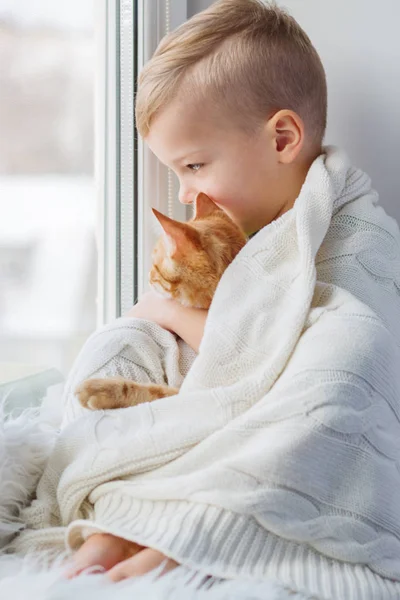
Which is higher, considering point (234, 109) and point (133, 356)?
point (234, 109)

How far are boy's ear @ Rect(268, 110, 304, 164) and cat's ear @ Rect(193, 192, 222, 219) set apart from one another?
0.14m

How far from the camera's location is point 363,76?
1.54 metres

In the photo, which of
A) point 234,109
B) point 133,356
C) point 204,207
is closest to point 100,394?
point 133,356

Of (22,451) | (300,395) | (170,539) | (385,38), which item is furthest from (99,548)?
(385,38)

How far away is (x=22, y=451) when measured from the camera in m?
1.11

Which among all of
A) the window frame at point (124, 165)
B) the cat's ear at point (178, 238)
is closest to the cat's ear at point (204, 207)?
the cat's ear at point (178, 238)

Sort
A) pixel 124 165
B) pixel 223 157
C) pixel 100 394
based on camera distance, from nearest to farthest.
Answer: pixel 100 394
pixel 223 157
pixel 124 165

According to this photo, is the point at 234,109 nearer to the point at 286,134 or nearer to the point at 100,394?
the point at 286,134

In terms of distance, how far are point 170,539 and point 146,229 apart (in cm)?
88

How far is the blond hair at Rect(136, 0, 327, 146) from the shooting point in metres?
1.31

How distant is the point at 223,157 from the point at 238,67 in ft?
0.51

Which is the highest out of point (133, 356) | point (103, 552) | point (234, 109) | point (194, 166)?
point (234, 109)

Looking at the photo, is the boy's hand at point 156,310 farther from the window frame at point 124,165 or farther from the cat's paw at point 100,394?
the window frame at point 124,165

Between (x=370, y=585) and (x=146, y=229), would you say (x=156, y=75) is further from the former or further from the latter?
(x=370, y=585)
